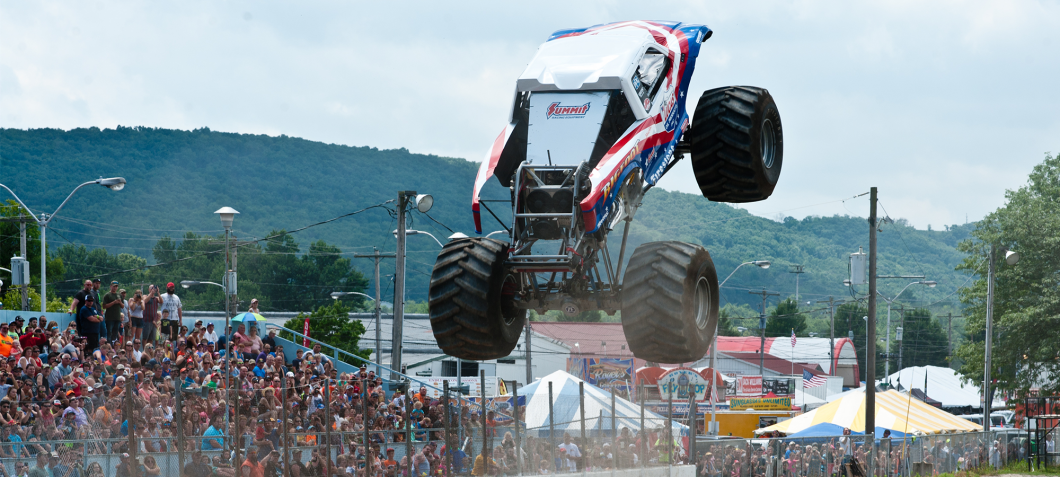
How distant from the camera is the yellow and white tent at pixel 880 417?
110 ft

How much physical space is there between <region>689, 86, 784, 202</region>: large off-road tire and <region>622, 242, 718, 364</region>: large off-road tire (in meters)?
1.61

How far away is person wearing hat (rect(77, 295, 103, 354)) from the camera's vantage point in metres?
20.5

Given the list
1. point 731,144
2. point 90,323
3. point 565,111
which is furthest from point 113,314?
point 731,144

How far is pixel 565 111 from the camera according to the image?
9477 mm

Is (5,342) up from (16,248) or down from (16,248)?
down

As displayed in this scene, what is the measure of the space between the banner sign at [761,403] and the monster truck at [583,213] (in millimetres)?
40067

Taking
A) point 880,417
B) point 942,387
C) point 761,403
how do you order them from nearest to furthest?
1. point 880,417
2. point 761,403
3. point 942,387

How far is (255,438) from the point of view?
12.2m

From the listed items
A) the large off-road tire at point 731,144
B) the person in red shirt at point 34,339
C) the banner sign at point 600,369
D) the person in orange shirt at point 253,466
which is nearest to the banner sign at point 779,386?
the banner sign at point 600,369

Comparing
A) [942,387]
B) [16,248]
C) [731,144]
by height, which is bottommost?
[942,387]

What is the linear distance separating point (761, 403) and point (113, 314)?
33920 mm

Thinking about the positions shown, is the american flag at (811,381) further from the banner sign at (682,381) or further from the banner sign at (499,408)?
the banner sign at (499,408)

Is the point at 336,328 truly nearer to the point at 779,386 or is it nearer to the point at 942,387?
the point at 779,386

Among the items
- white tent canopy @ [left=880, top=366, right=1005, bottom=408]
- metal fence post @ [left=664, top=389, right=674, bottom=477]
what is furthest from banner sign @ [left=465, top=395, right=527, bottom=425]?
white tent canopy @ [left=880, top=366, right=1005, bottom=408]
